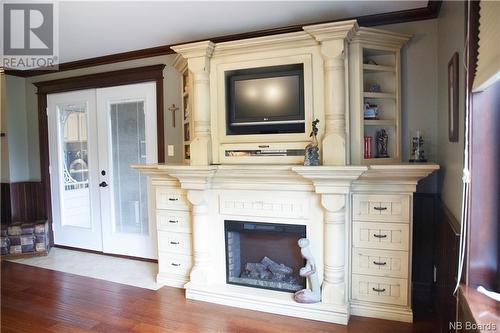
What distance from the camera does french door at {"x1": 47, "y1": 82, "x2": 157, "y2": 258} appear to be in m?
3.89

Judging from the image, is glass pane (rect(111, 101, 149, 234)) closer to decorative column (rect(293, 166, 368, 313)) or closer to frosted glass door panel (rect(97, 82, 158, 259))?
frosted glass door panel (rect(97, 82, 158, 259))

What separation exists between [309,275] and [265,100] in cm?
141

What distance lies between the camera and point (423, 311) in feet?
8.67

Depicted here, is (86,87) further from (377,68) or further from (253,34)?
(377,68)

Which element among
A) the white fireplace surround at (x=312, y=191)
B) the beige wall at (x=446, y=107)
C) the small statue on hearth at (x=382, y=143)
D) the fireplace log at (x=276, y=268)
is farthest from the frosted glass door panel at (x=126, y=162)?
the beige wall at (x=446, y=107)

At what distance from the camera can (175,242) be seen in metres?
3.17

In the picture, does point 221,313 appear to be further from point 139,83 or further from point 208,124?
point 139,83

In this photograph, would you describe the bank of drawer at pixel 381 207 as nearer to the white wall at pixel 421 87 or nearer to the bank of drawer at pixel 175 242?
the white wall at pixel 421 87

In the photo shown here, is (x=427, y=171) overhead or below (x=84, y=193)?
overhead

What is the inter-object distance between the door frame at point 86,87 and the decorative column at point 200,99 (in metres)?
0.94

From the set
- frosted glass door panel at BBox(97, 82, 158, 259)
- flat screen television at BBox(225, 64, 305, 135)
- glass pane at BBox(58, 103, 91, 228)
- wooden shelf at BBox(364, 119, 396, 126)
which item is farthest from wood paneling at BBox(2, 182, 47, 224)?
wooden shelf at BBox(364, 119, 396, 126)

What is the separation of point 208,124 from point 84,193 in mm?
2280

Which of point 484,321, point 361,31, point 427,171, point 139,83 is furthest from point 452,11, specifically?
point 139,83

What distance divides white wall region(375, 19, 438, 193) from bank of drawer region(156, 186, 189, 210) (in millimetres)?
1898
